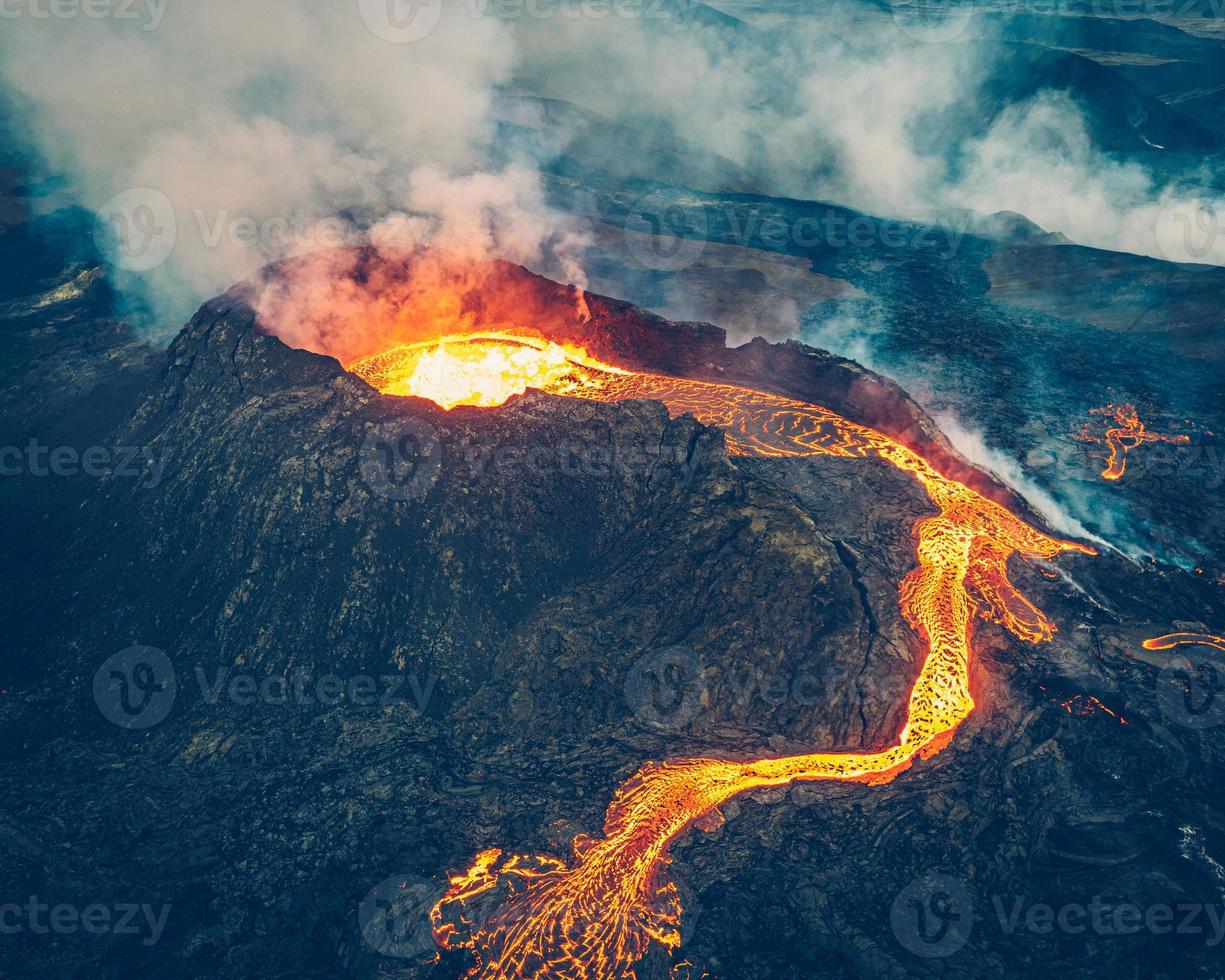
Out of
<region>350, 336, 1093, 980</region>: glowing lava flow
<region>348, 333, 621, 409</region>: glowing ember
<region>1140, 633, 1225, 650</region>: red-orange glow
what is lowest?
<region>350, 336, 1093, 980</region>: glowing lava flow

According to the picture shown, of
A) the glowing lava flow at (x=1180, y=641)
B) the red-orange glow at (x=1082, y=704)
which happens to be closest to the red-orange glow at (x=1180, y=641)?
the glowing lava flow at (x=1180, y=641)

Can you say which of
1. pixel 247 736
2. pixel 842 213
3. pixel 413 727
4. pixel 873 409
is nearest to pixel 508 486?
pixel 413 727

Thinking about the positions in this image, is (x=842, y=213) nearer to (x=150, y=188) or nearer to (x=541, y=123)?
(x=541, y=123)

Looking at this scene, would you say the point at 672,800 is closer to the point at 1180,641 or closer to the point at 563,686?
the point at 563,686

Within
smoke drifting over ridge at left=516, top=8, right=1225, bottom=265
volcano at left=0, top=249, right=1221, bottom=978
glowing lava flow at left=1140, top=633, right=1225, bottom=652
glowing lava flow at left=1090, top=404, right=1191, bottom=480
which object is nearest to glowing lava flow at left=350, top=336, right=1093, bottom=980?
volcano at left=0, top=249, right=1221, bottom=978

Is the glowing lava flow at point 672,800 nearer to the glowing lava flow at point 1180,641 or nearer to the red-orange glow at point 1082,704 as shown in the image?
the red-orange glow at point 1082,704

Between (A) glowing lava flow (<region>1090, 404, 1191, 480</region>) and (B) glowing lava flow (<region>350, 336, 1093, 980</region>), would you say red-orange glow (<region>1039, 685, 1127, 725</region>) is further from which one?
(A) glowing lava flow (<region>1090, 404, 1191, 480</region>)
